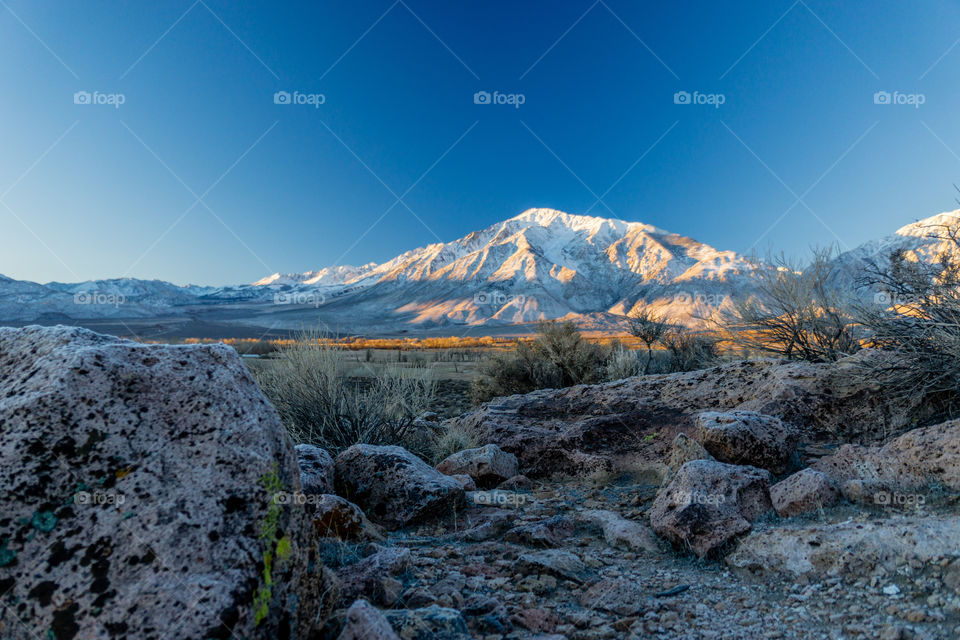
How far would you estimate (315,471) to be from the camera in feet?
12.5

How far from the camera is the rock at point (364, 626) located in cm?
170

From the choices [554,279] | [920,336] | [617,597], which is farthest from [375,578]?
[554,279]

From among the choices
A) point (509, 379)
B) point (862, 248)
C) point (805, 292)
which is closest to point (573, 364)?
point (509, 379)

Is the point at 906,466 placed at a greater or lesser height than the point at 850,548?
greater

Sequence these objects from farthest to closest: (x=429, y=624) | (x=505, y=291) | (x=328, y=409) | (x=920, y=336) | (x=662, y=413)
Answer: (x=505, y=291)
(x=328, y=409)
(x=662, y=413)
(x=920, y=336)
(x=429, y=624)

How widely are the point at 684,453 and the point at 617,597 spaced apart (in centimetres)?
204

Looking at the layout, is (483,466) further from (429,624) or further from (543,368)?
(543,368)

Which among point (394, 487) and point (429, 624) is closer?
point (429, 624)

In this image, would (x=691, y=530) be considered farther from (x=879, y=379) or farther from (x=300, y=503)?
(x=879, y=379)

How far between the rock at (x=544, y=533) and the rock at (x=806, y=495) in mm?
1391
